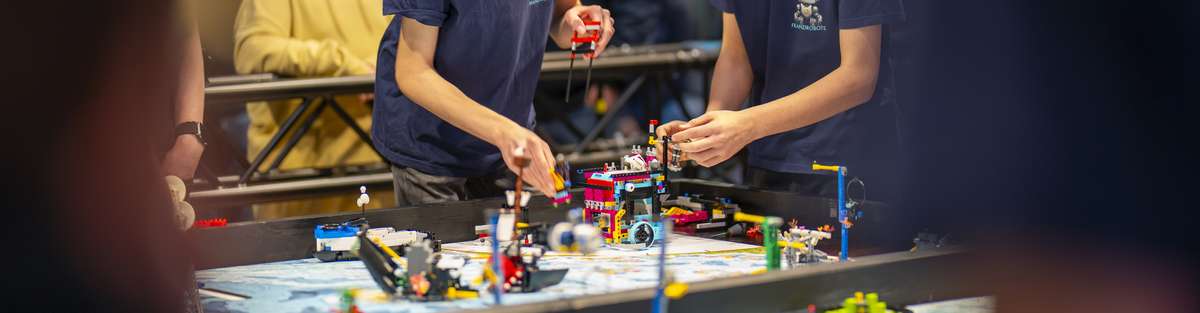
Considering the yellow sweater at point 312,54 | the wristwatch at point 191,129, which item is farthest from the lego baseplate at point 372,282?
the yellow sweater at point 312,54

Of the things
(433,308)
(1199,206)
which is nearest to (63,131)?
(433,308)

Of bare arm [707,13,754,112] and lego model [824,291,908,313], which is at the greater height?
bare arm [707,13,754,112]

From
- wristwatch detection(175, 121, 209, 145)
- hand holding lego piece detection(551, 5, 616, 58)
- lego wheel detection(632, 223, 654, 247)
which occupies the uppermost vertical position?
hand holding lego piece detection(551, 5, 616, 58)

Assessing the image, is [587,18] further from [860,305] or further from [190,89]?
[860,305]

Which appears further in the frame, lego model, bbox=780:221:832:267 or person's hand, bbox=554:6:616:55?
person's hand, bbox=554:6:616:55

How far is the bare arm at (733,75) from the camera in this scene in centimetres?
209

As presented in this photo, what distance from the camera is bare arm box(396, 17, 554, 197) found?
5.26 ft

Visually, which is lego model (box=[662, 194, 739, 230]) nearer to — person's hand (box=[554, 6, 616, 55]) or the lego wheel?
the lego wheel

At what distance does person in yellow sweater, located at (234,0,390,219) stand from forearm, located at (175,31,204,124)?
932 millimetres

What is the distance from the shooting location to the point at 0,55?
3.23ft

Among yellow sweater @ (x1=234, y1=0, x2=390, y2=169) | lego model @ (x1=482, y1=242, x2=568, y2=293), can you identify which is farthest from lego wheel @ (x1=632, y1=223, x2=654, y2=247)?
yellow sweater @ (x1=234, y1=0, x2=390, y2=169)

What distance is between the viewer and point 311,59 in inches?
119

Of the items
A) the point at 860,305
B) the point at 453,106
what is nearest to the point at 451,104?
the point at 453,106

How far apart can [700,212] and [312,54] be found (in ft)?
4.72
